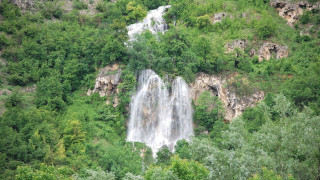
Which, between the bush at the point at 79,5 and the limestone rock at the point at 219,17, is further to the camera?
the bush at the point at 79,5

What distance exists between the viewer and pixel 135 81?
39531 mm

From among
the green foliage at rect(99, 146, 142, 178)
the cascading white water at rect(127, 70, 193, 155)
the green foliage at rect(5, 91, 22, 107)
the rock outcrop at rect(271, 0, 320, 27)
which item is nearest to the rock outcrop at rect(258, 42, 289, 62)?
the rock outcrop at rect(271, 0, 320, 27)

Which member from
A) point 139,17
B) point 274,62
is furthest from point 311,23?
point 139,17

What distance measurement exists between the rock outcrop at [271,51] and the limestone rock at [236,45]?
8.02 feet

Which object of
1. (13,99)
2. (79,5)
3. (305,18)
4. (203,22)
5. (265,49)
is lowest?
(13,99)

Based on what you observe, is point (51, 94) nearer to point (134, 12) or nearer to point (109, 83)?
point (109, 83)

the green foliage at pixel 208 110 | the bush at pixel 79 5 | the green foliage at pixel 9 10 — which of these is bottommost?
the green foliage at pixel 208 110

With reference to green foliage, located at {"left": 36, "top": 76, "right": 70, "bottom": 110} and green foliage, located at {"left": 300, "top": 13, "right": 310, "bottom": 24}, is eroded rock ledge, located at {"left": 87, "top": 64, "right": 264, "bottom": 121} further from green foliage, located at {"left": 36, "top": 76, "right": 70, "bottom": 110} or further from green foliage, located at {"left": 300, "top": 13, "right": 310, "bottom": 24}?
green foliage, located at {"left": 300, "top": 13, "right": 310, "bottom": 24}

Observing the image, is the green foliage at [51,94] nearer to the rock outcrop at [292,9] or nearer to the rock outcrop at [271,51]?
the rock outcrop at [271,51]

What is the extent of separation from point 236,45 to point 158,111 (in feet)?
50.3

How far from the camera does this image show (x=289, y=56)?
4397 centimetres

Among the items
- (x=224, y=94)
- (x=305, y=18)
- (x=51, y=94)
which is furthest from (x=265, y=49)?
(x=51, y=94)

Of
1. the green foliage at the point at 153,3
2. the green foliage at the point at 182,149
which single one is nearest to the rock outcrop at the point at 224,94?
the green foliage at the point at 182,149

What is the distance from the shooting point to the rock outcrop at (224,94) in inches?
1533
